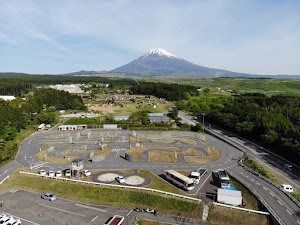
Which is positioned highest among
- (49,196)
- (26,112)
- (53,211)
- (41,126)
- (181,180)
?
(26,112)

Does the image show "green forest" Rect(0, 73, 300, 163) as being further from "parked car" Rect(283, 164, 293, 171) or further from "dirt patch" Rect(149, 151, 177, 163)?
"dirt patch" Rect(149, 151, 177, 163)

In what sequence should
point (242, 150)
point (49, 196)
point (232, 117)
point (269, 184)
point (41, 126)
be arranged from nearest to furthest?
point (49, 196)
point (269, 184)
point (242, 150)
point (232, 117)
point (41, 126)

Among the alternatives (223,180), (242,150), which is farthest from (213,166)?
(242,150)

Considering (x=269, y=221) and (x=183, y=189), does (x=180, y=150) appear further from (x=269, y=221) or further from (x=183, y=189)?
(x=269, y=221)

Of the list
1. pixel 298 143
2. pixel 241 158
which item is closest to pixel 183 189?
pixel 241 158

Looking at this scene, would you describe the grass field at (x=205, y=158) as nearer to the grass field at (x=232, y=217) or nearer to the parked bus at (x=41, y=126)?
the grass field at (x=232, y=217)

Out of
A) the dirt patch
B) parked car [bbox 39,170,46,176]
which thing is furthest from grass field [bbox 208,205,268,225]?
parked car [bbox 39,170,46,176]

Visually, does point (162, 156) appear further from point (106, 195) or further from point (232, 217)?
point (232, 217)
